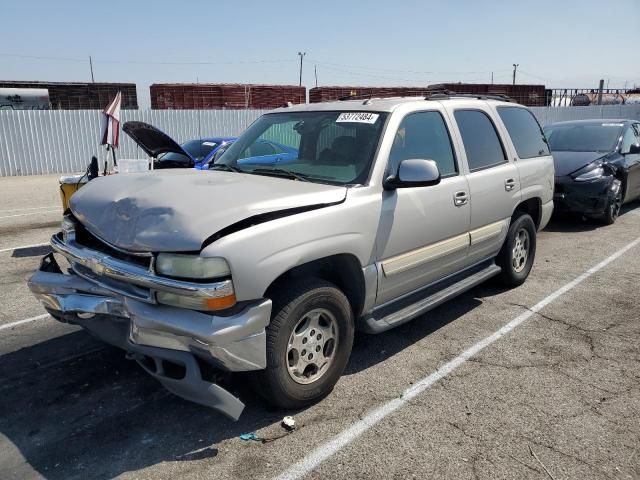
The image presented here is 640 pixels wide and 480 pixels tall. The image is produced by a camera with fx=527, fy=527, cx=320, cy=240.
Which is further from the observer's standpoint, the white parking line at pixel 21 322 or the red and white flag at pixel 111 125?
the red and white flag at pixel 111 125

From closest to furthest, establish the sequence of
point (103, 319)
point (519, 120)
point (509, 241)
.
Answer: point (103, 319), point (509, 241), point (519, 120)

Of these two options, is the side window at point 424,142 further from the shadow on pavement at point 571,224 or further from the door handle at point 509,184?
the shadow on pavement at point 571,224

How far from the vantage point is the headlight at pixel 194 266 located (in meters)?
2.72

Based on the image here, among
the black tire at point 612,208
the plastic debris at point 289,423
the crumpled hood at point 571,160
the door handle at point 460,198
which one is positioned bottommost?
the plastic debris at point 289,423

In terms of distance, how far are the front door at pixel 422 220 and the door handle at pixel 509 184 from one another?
801 mm

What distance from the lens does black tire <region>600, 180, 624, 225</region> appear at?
8727 millimetres

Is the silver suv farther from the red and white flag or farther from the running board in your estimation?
the red and white flag

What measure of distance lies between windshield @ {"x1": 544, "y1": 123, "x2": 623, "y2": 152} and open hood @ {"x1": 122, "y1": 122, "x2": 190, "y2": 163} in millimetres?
6876

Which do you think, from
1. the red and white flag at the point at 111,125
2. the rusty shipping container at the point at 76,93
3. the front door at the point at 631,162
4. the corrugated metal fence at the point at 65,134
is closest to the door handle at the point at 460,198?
the red and white flag at the point at 111,125

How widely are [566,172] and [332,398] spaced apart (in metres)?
6.78

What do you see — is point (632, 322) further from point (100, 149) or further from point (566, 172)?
point (100, 149)

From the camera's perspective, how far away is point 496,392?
3.59 meters

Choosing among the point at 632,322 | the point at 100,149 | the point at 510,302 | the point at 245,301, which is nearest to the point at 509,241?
the point at 510,302

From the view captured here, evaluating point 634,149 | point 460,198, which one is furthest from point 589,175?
point 460,198
